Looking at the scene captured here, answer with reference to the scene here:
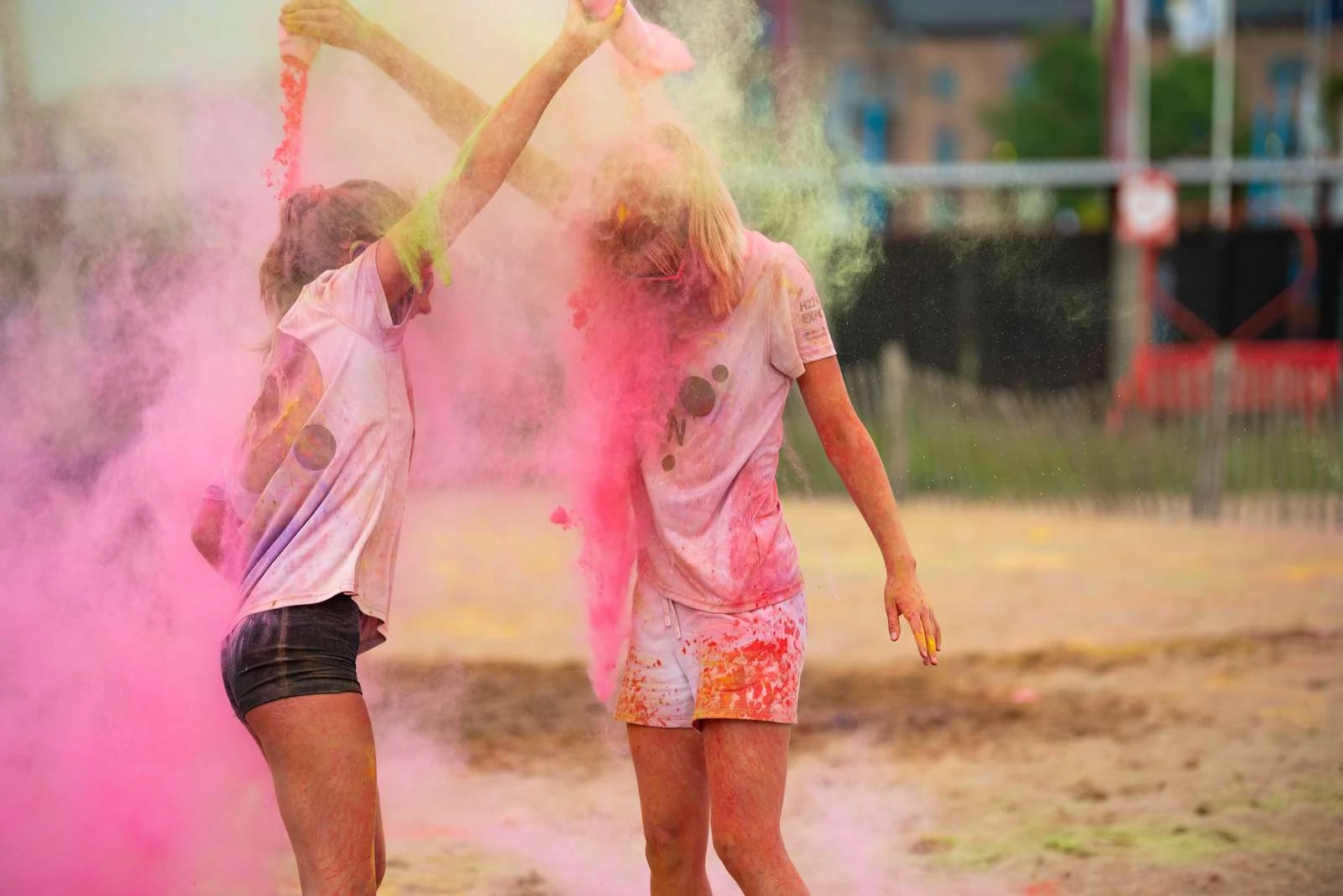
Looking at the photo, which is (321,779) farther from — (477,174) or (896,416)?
(896,416)

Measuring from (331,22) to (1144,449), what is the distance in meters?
9.49

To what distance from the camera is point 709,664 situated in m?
2.85

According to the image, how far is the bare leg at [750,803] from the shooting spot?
108 inches

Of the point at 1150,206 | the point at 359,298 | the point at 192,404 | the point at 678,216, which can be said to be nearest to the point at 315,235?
the point at 359,298

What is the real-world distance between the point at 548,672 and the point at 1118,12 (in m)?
15.2

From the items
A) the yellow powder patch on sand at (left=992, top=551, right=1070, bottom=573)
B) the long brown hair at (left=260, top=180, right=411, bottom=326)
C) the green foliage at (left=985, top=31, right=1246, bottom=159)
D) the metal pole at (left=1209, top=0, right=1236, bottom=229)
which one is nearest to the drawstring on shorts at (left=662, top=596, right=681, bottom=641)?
the long brown hair at (left=260, top=180, right=411, bottom=326)

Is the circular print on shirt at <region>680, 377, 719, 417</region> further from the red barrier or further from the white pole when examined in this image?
the white pole

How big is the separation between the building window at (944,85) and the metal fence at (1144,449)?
8.55 meters

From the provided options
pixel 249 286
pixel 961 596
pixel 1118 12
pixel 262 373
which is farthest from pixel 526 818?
pixel 1118 12

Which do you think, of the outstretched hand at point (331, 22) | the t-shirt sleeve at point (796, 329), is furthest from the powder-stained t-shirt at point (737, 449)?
the outstretched hand at point (331, 22)

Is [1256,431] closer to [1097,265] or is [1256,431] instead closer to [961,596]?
[961,596]

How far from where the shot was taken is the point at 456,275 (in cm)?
346

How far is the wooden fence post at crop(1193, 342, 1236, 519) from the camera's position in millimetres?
11578

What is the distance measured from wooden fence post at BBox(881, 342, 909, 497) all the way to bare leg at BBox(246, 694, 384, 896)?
325 inches
